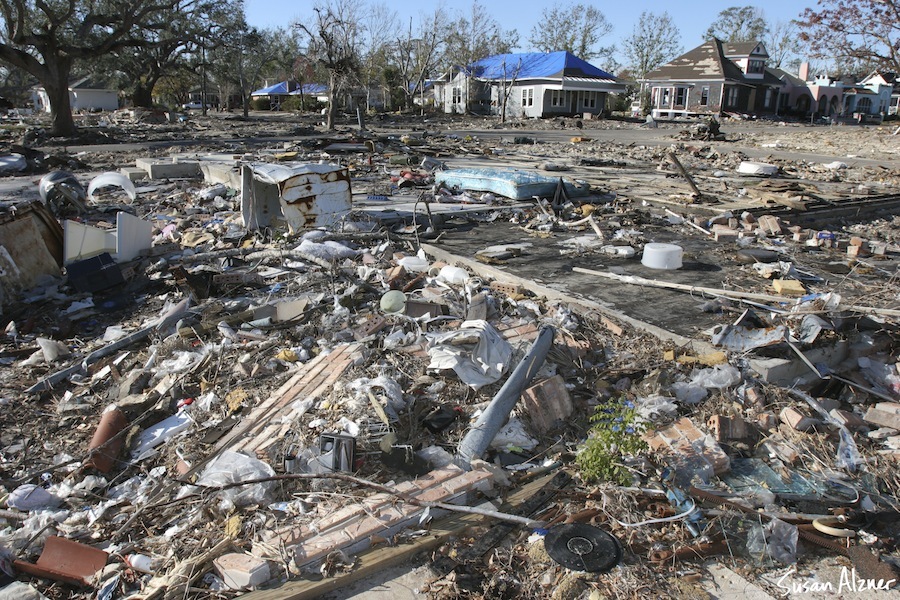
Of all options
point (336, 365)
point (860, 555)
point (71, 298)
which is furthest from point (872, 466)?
point (71, 298)

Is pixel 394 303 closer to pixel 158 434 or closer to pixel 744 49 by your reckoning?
pixel 158 434

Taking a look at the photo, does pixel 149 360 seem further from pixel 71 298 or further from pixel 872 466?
pixel 872 466

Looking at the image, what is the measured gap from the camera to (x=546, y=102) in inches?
1706

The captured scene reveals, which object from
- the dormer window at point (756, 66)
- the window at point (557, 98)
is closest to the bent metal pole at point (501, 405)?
the window at point (557, 98)

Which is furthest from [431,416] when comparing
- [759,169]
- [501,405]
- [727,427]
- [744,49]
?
[744,49]

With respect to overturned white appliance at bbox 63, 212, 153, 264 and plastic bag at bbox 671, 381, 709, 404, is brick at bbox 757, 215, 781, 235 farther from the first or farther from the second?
overturned white appliance at bbox 63, 212, 153, 264

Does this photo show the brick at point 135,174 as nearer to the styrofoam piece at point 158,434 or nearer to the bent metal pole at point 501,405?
the styrofoam piece at point 158,434

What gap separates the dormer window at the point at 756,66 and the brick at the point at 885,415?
48.3 m

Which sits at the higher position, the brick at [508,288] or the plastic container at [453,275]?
the plastic container at [453,275]

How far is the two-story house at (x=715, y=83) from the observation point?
41812 millimetres

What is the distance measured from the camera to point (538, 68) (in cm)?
4491

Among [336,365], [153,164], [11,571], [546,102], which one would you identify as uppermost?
[546,102]

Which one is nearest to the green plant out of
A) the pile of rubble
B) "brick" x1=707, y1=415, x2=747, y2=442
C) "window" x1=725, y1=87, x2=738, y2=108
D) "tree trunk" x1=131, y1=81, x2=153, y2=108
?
the pile of rubble

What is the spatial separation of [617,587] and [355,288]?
147 inches
